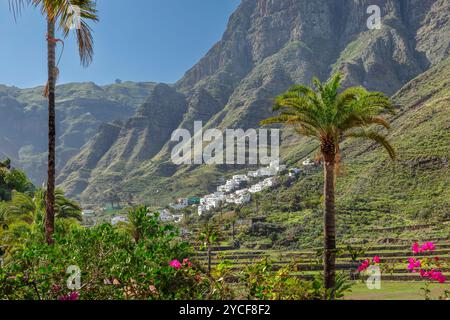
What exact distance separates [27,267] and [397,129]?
99073 millimetres

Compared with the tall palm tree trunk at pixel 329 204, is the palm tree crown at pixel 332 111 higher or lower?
higher

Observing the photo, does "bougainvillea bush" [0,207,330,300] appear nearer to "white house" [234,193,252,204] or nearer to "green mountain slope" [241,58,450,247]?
"green mountain slope" [241,58,450,247]

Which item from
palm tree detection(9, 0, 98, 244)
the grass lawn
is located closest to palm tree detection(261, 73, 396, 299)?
palm tree detection(9, 0, 98, 244)

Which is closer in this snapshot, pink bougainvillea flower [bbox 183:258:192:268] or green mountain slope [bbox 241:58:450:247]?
pink bougainvillea flower [bbox 183:258:192:268]

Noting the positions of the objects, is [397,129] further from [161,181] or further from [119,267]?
[161,181]

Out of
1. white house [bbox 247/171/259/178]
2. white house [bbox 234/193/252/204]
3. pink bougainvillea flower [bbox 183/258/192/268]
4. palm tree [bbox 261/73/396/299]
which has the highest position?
white house [bbox 247/171/259/178]

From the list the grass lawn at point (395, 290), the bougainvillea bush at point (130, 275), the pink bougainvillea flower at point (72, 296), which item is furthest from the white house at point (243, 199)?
the pink bougainvillea flower at point (72, 296)

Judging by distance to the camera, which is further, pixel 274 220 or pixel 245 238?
pixel 274 220

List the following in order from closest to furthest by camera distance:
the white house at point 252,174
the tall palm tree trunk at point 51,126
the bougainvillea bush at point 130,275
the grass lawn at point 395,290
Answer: the bougainvillea bush at point 130,275 → the tall palm tree trunk at point 51,126 → the grass lawn at point 395,290 → the white house at point 252,174

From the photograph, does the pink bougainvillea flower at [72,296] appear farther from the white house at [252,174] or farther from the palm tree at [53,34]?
the white house at [252,174]

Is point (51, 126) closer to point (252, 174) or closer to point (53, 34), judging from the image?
point (53, 34)

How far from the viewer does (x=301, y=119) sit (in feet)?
43.2
